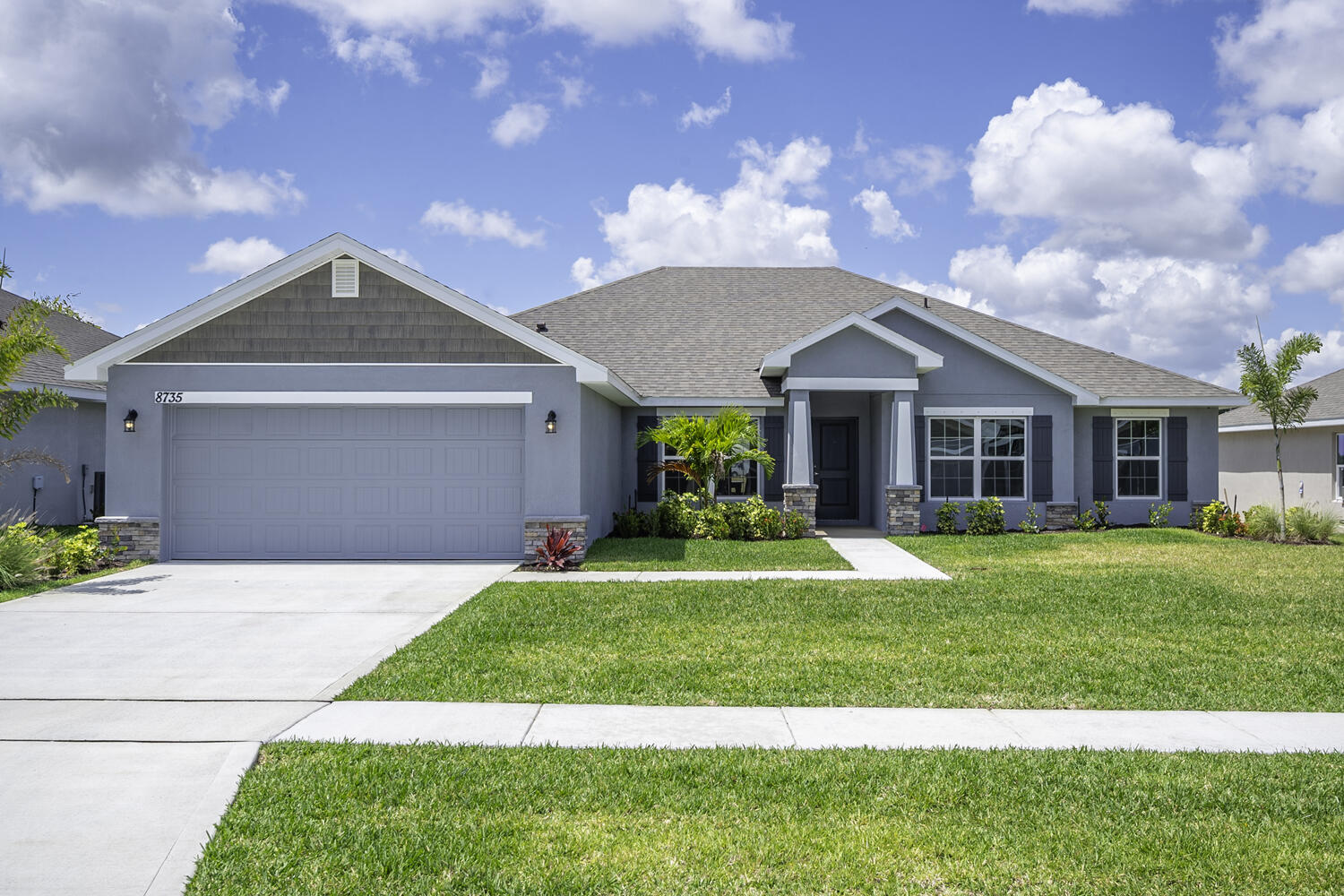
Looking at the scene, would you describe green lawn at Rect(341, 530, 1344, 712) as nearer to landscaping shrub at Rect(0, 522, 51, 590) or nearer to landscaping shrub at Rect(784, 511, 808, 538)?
landscaping shrub at Rect(784, 511, 808, 538)

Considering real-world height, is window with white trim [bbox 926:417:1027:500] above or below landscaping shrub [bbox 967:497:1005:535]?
above

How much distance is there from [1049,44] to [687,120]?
6.76 metres

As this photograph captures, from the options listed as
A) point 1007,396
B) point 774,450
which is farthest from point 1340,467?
point 774,450

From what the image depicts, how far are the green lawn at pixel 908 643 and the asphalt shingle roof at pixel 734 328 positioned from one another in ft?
26.1

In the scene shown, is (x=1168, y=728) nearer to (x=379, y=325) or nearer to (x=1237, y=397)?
(x=379, y=325)

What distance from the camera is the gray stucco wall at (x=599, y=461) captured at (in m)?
14.1

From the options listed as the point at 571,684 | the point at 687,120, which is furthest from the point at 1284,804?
the point at 687,120

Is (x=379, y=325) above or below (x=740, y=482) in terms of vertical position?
above

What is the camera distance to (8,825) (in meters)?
4.19

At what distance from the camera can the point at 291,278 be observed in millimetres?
12984

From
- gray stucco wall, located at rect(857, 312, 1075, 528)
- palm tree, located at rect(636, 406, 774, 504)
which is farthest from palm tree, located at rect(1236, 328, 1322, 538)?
palm tree, located at rect(636, 406, 774, 504)

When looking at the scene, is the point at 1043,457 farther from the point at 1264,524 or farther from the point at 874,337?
the point at 874,337

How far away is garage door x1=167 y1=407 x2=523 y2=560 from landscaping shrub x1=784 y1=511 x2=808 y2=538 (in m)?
5.80

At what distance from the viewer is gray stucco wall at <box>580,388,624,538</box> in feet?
46.2
